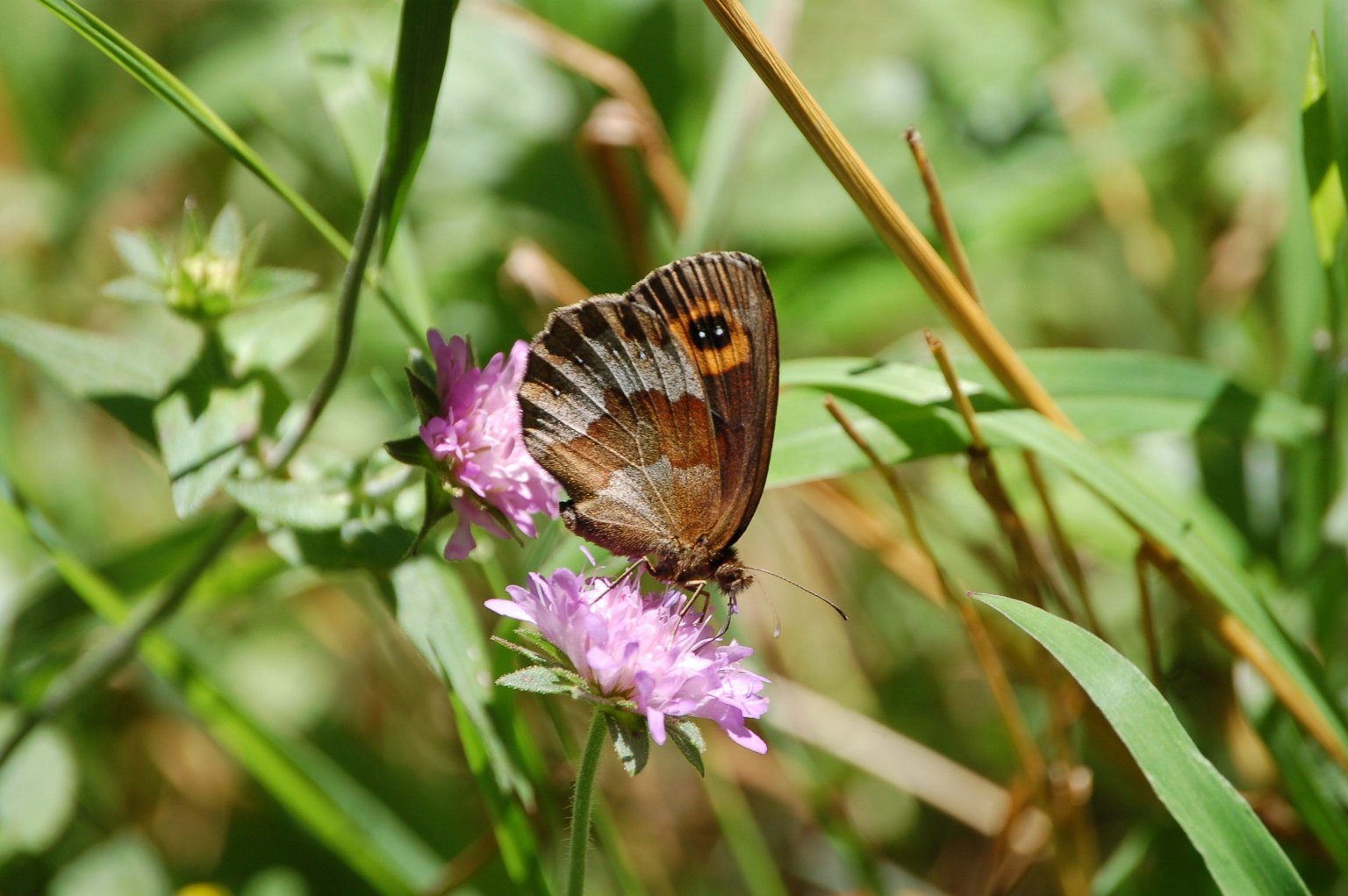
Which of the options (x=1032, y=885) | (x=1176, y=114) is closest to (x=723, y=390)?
(x=1032, y=885)

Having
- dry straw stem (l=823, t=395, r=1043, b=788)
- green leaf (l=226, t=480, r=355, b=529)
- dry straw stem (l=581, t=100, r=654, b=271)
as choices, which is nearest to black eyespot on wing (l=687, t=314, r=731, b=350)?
dry straw stem (l=823, t=395, r=1043, b=788)

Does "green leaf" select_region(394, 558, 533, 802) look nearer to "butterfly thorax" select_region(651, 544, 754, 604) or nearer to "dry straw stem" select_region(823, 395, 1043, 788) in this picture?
"butterfly thorax" select_region(651, 544, 754, 604)

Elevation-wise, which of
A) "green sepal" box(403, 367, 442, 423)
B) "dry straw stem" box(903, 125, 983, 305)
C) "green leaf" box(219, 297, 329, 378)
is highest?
"dry straw stem" box(903, 125, 983, 305)

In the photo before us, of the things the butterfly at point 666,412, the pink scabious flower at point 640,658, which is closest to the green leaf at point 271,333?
the butterfly at point 666,412

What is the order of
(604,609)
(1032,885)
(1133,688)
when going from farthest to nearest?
(1032,885)
(604,609)
(1133,688)

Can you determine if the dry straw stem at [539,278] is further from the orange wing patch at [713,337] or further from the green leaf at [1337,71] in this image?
the green leaf at [1337,71]

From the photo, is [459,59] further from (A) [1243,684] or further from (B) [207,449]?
(A) [1243,684]
